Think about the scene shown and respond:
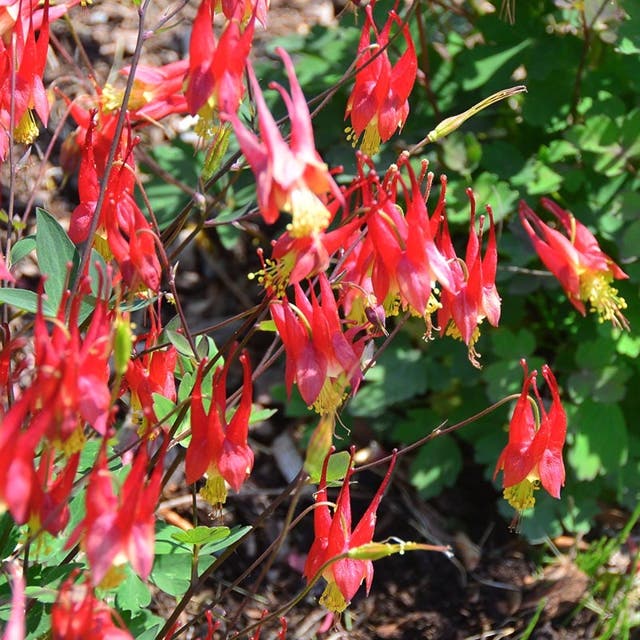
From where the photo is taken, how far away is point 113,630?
1.22 m

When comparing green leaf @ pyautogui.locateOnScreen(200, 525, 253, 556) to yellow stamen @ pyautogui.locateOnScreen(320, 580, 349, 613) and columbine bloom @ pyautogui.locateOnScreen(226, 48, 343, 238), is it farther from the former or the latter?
columbine bloom @ pyautogui.locateOnScreen(226, 48, 343, 238)

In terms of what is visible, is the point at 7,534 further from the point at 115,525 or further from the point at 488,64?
the point at 488,64

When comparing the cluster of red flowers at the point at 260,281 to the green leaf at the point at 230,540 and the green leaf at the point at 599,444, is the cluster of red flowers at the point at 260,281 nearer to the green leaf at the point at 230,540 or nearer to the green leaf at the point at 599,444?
the green leaf at the point at 230,540

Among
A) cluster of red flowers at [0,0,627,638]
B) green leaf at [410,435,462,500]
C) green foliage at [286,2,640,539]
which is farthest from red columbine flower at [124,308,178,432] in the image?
green leaf at [410,435,462,500]

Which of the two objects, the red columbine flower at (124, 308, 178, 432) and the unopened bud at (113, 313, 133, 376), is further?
the red columbine flower at (124, 308, 178, 432)

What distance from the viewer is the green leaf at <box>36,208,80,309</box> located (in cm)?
162

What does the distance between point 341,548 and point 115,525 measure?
0.49m

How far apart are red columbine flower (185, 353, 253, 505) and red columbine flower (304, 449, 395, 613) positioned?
0.14 meters

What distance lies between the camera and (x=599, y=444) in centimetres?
263

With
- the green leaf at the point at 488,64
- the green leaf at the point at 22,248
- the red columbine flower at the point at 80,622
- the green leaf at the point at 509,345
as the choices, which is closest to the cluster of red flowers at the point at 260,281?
the red columbine flower at the point at 80,622

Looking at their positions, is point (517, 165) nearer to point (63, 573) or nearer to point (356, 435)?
point (356, 435)

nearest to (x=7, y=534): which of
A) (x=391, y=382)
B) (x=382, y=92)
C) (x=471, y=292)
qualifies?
(x=471, y=292)

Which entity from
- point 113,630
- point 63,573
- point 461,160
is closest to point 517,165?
point 461,160

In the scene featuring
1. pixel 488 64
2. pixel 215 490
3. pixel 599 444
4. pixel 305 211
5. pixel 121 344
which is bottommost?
pixel 599 444
